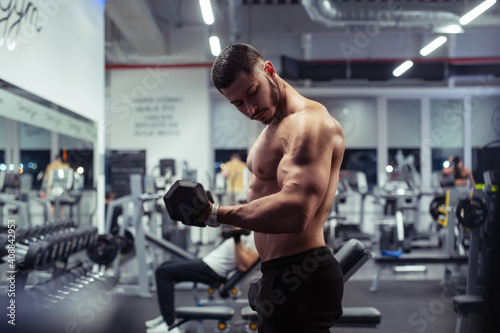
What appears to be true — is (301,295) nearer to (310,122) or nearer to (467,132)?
(310,122)

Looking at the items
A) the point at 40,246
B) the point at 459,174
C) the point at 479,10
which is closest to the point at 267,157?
the point at 40,246

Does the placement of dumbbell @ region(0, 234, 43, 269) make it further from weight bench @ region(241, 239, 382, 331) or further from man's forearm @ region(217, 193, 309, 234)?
man's forearm @ region(217, 193, 309, 234)

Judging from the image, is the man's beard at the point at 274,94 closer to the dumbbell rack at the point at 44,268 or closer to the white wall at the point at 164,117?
the dumbbell rack at the point at 44,268

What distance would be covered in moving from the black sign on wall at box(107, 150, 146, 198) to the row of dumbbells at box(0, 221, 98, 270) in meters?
4.18

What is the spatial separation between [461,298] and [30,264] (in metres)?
2.65

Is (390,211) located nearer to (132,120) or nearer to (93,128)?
(93,128)

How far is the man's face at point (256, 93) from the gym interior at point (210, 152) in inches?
17.9

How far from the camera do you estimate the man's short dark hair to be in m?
1.28

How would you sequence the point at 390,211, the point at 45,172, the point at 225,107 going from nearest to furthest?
1. the point at 45,172
2. the point at 390,211
3. the point at 225,107

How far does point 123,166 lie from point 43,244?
217 inches

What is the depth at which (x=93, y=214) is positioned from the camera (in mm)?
5348

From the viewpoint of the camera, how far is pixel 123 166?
8.54 m

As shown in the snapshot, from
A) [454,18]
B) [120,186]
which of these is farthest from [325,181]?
[120,186]

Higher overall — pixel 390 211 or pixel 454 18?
pixel 454 18
